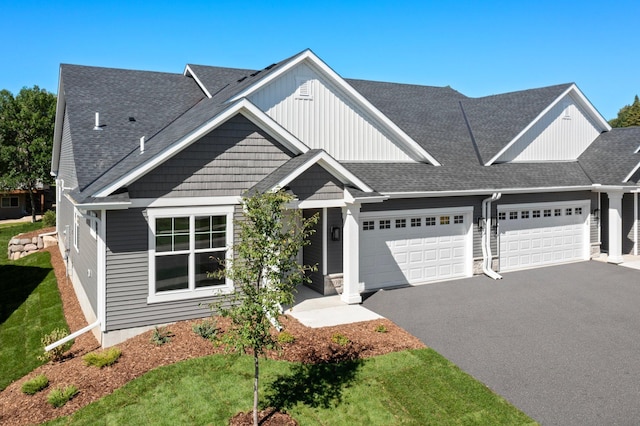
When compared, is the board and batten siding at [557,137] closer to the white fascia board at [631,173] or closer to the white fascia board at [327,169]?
the white fascia board at [631,173]

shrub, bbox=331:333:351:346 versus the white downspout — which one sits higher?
the white downspout

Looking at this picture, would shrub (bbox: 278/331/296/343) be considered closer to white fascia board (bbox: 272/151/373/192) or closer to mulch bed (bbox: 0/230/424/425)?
mulch bed (bbox: 0/230/424/425)

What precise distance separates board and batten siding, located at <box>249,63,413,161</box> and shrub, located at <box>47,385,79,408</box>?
29.7 ft

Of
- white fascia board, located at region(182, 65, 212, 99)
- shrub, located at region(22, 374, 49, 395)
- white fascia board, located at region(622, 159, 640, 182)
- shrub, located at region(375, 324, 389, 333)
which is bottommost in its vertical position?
shrub, located at region(22, 374, 49, 395)

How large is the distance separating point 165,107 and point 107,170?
5056 mm

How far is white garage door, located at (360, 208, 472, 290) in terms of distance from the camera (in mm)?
15023

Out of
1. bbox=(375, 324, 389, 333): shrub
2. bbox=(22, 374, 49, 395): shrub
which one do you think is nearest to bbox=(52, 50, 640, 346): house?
bbox=(22, 374, 49, 395): shrub

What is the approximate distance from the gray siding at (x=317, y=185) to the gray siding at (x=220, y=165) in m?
0.74

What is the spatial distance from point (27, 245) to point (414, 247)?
810 inches

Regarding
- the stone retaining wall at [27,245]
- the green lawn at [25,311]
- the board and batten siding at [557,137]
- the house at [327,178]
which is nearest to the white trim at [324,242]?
the house at [327,178]

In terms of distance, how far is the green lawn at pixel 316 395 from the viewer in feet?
25.3

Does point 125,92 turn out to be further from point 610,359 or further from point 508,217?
point 610,359

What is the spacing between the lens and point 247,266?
289 inches

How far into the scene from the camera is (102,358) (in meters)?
9.61
